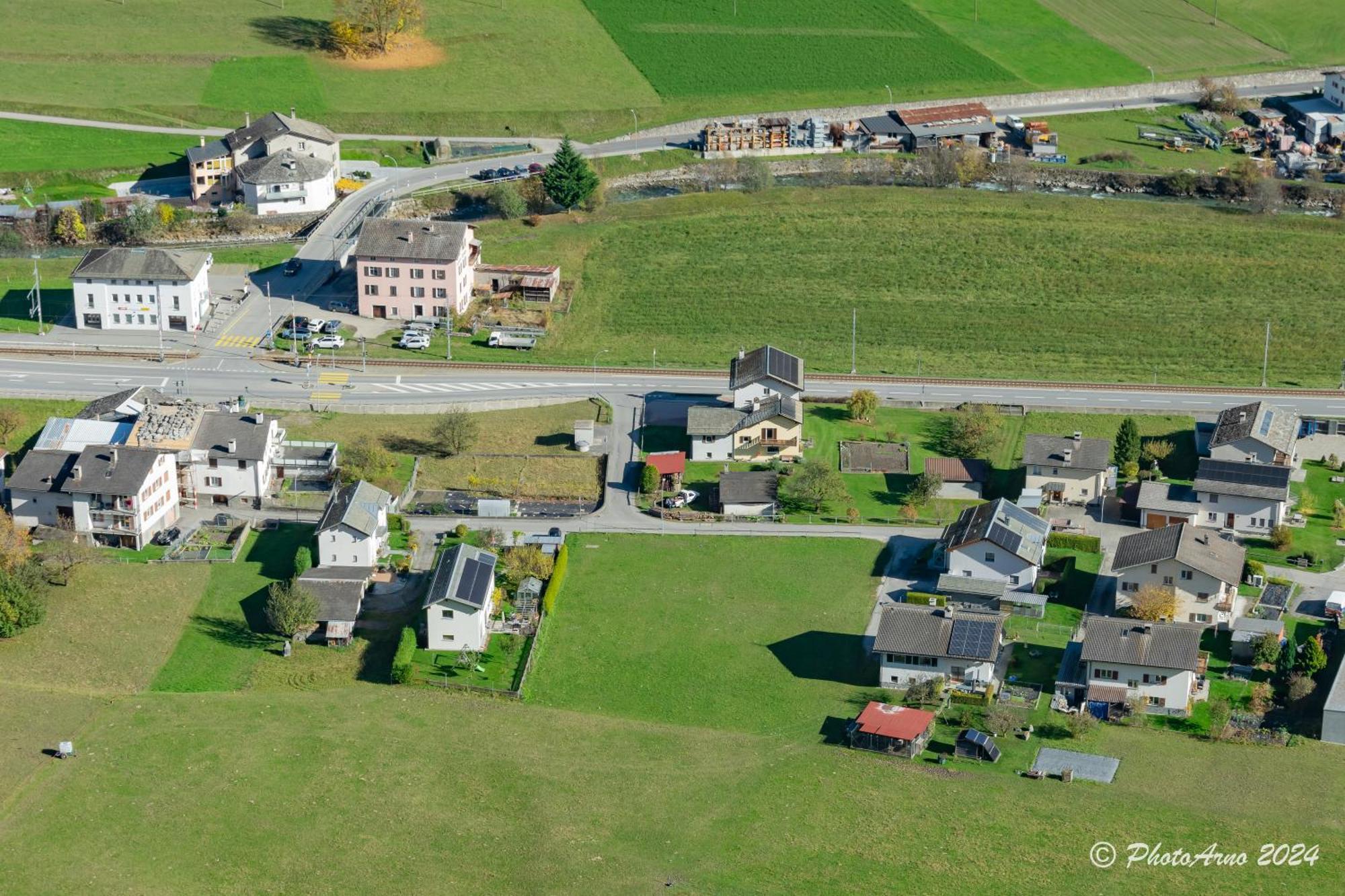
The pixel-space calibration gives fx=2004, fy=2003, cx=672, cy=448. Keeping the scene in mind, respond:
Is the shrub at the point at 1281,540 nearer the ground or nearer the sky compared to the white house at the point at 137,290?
nearer the ground

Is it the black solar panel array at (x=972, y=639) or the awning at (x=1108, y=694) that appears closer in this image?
the awning at (x=1108, y=694)

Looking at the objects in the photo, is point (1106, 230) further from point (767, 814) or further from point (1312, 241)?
point (767, 814)

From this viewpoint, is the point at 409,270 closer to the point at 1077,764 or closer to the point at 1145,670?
the point at 1145,670

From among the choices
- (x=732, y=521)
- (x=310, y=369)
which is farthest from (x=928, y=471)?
(x=310, y=369)

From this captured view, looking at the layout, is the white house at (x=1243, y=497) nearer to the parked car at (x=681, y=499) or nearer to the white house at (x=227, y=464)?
the parked car at (x=681, y=499)

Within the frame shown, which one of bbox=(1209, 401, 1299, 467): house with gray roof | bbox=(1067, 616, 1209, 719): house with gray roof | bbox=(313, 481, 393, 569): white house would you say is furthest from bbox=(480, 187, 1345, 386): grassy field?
bbox=(1067, 616, 1209, 719): house with gray roof

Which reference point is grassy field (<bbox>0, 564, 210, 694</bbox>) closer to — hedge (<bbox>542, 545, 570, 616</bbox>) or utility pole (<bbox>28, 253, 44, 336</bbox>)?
hedge (<bbox>542, 545, 570, 616</bbox>)

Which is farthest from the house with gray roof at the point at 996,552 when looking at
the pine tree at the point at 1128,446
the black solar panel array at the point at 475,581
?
the black solar panel array at the point at 475,581
